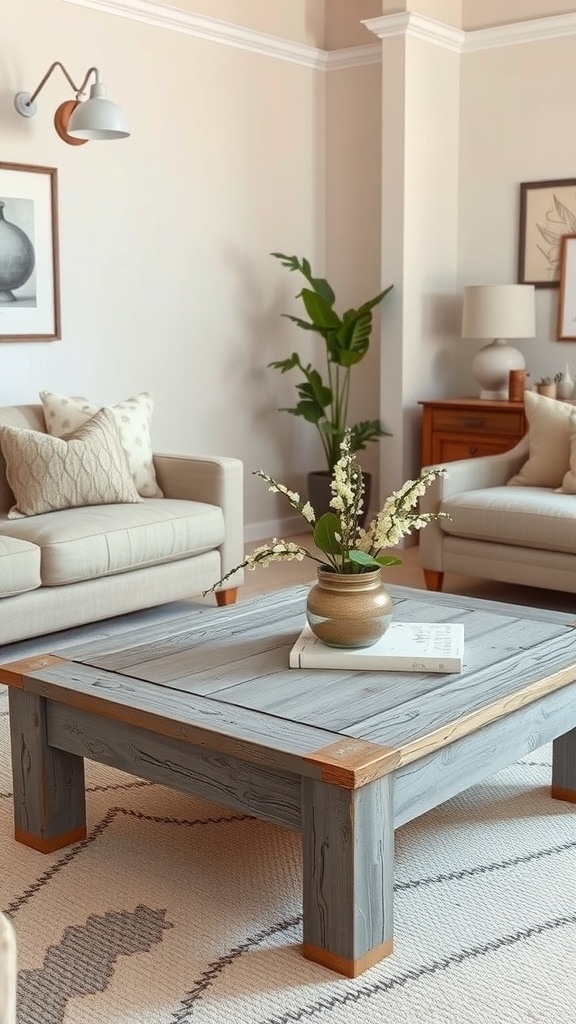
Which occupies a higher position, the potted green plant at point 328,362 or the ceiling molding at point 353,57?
the ceiling molding at point 353,57

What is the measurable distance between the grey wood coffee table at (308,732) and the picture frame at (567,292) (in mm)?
3079

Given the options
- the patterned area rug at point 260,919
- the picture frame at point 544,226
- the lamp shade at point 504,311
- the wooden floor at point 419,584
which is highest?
the picture frame at point 544,226

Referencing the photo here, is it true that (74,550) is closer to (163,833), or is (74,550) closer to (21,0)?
(163,833)

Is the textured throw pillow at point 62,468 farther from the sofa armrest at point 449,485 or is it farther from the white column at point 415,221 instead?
the white column at point 415,221

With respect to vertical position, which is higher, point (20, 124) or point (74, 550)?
point (20, 124)

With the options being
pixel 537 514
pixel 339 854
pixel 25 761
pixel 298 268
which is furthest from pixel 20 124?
pixel 339 854

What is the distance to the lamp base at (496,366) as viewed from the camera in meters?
5.66

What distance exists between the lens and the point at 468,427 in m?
5.57

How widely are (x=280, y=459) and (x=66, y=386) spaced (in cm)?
151

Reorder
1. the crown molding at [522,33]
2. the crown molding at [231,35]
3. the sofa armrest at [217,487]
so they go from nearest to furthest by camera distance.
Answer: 1. the sofa armrest at [217,487]
2. the crown molding at [231,35]
3. the crown molding at [522,33]

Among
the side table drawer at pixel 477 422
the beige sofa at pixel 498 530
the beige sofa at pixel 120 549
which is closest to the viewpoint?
the beige sofa at pixel 120 549

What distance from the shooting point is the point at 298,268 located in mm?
5766

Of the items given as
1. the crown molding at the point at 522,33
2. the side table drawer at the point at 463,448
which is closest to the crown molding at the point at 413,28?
the crown molding at the point at 522,33

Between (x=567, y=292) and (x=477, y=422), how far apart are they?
0.80 meters
